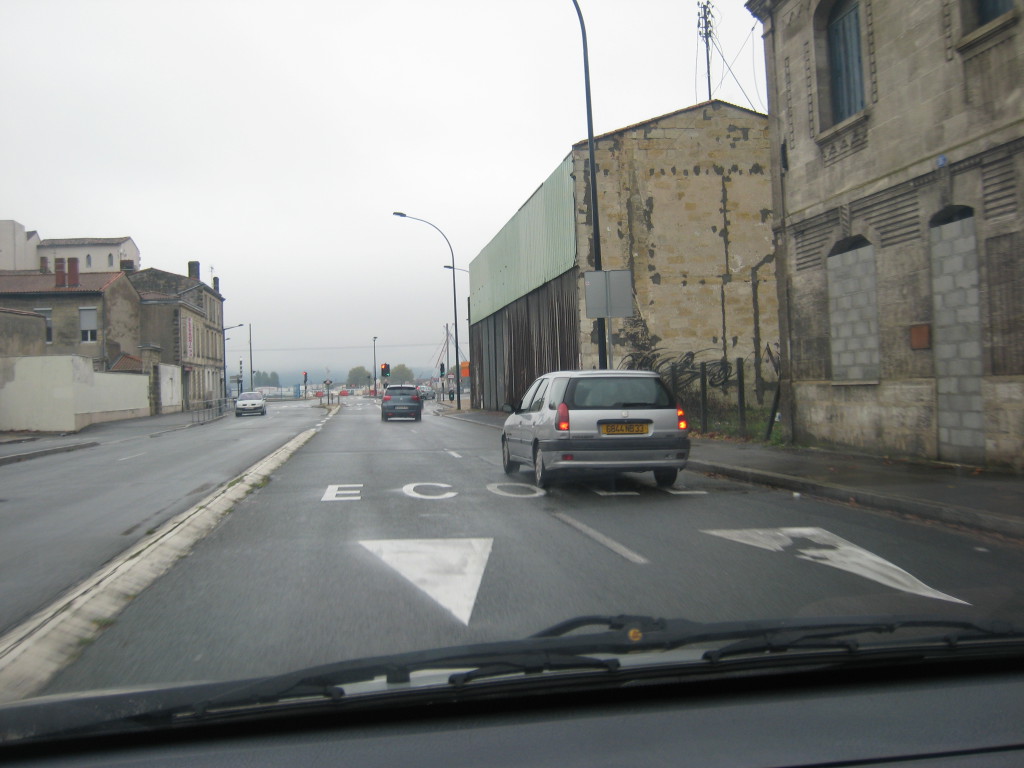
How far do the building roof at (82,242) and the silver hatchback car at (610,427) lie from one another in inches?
3353

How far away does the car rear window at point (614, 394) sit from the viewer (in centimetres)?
1030

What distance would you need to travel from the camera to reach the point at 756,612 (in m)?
4.75

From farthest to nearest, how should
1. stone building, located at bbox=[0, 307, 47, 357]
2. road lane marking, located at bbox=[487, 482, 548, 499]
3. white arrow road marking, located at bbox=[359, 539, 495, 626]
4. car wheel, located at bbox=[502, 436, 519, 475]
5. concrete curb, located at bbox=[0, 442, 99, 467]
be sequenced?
stone building, located at bbox=[0, 307, 47, 357] → concrete curb, located at bbox=[0, 442, 99, 467] → car wheel, located at bbox=[502, 436, 519, 475] → road lane marking, located at bbox=[487, 482, 548, 499] → white arrow road marking, located at bbox=[359, 539, 495, 626]

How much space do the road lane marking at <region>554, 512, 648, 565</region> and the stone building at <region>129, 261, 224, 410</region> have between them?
4482cm

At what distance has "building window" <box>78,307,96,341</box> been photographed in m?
49.9

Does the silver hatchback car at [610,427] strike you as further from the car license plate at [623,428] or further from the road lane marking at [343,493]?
the road lane marking at [343,493]

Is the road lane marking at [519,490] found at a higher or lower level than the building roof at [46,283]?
lower

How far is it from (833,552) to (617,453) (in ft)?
12.7

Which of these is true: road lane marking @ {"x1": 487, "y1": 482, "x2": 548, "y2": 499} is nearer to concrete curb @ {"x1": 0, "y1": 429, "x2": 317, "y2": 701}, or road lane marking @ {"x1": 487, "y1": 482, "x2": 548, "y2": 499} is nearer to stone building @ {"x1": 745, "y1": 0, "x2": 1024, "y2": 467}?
concrete curb @ {"x1": 0, "y1": 429, "x2": 317, "y2": 701}

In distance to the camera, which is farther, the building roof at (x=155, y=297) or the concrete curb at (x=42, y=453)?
the building roof at (x=155, y=297)

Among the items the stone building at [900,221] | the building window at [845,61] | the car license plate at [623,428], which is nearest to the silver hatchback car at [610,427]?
the car license plate at [623,428]

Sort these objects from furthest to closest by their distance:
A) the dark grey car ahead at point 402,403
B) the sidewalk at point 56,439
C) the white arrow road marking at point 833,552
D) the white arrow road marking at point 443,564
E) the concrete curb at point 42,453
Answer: the dark grey car ahead at point 402,403, the sidewalk at point 56,439, the concrete curb at point 42,453, the white arrow road marking at point 833,552, the white arrow road marking at point 443,564

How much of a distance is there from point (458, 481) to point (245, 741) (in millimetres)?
9480

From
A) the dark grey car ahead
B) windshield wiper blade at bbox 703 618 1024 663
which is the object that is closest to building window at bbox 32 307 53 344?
the dark grey car ahead
